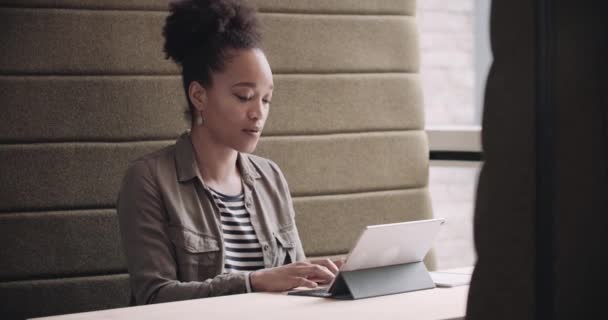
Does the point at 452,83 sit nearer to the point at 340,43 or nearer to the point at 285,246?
the point at 340,43

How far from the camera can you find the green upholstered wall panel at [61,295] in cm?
223

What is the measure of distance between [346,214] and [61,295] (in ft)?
2.94

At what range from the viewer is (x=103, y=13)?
7.66ft

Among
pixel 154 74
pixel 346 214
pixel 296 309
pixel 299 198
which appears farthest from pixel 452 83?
pixel 296 309

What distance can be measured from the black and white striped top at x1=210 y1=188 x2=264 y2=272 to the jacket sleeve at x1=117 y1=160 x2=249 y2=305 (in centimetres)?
14

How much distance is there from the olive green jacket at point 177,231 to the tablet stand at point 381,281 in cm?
24

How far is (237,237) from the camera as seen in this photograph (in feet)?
6.70

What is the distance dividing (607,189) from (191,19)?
1.65m

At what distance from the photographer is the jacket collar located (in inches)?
79.2

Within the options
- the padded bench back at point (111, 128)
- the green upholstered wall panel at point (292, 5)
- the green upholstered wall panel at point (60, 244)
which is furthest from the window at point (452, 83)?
the green upholstered wall panel at point (60, 244)

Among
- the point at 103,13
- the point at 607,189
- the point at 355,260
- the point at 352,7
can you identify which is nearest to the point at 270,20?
the point at 352,7

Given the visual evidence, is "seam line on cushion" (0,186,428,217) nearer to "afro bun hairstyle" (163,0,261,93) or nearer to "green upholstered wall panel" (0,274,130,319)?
"green upholstered wall panel" (0,274,130,319)

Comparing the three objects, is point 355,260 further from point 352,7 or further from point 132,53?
point 352,7

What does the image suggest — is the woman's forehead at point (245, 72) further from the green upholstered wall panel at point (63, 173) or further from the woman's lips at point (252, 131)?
the green upholstered wall panel at point (63, 173)
